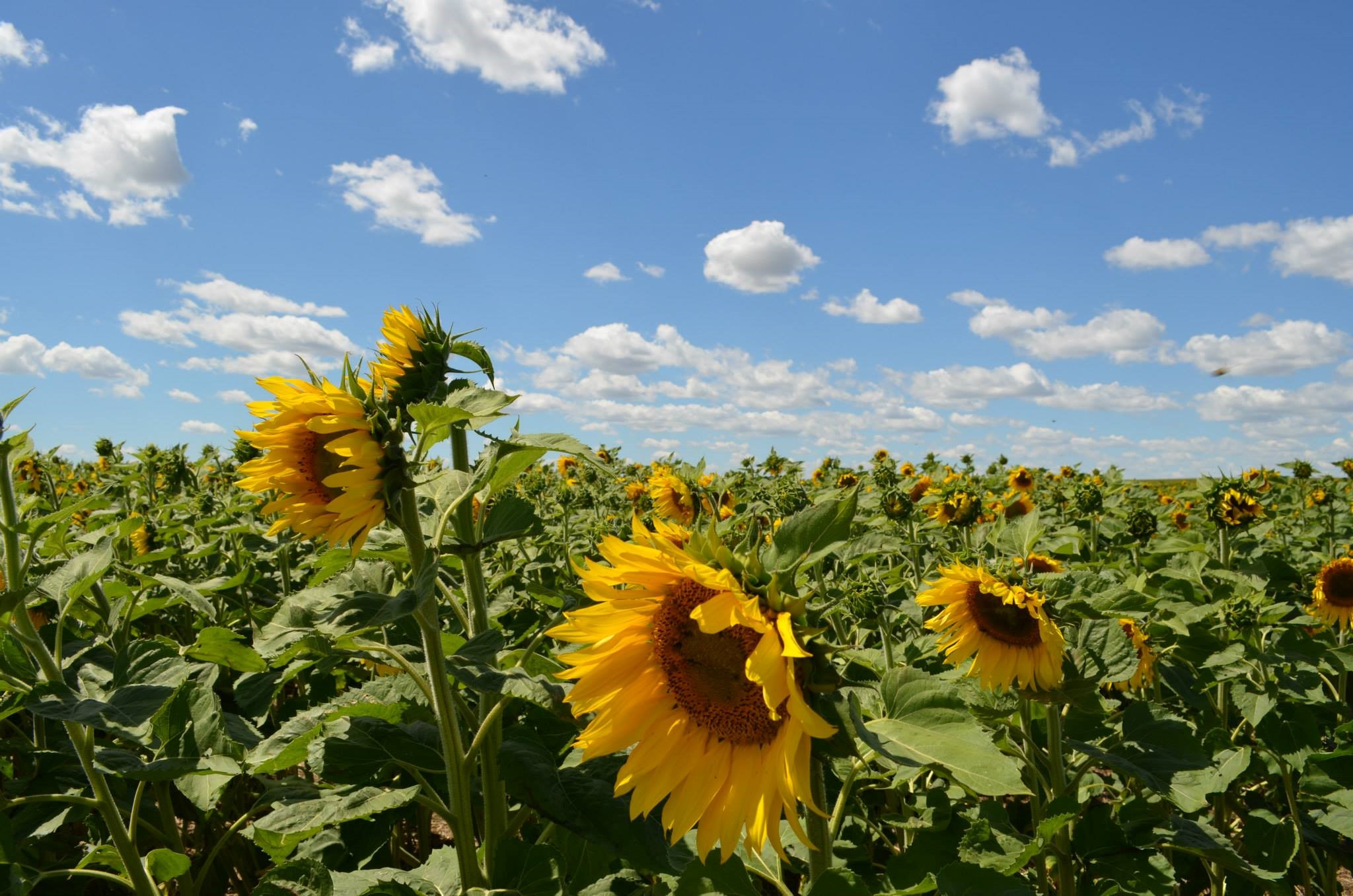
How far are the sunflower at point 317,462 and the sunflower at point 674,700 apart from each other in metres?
0.56

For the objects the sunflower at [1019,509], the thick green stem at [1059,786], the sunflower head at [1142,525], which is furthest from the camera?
the sunflower at [1019,509]

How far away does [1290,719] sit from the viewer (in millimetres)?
3217

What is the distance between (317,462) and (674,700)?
1034mm

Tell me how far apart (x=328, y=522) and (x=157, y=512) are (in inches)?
182

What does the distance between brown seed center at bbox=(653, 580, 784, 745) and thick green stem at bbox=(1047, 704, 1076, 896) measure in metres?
1.37

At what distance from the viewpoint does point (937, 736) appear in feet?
4.69

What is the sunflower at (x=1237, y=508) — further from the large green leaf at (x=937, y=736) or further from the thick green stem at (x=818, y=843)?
the thick green stem at (x=818, y=843)

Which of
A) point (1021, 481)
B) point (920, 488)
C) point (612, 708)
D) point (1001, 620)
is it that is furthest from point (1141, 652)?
point (1021, 481)

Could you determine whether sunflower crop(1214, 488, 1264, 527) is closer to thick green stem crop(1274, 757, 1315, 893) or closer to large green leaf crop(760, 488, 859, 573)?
thick green stem crop(1274, 757, 1315, 893)

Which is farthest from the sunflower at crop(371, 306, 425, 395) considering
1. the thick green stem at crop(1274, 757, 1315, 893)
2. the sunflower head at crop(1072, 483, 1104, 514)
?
the sunflower head at crop(1072, 483, 1104, 514)

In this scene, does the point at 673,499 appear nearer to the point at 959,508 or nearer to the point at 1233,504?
the point at 959,508

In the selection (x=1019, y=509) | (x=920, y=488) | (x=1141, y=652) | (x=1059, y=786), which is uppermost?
(x=920, y=488)

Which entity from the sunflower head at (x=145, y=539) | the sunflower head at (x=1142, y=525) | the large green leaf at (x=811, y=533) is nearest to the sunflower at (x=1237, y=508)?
the sunflower head at (x=1142, y=525)

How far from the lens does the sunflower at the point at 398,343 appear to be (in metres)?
2.15
